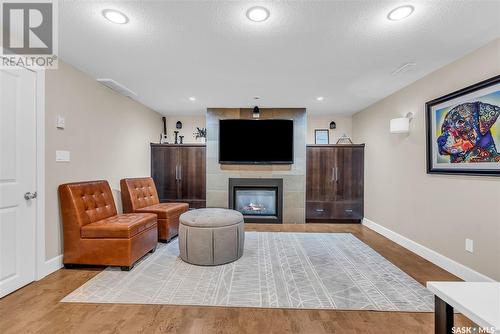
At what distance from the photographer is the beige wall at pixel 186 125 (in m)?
5.78

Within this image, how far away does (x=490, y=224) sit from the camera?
7.52 ft

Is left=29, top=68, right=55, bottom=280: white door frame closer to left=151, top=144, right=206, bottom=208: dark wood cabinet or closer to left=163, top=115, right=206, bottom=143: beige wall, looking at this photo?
left=151, top=144, right=206, bottom=208: dark wood cabinet

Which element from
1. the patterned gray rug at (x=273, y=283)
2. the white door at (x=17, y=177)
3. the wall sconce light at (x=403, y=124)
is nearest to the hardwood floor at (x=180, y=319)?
the patterned gray rug at (x=273, y=283)

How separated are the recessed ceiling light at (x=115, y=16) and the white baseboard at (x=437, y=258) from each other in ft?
13.3

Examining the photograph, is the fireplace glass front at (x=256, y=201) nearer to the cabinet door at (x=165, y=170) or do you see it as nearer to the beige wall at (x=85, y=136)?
the cabinet door at (x=165, y=170)

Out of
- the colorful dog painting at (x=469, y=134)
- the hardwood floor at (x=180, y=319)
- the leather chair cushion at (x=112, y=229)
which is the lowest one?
the hardwood floor at (x=180, y=319)

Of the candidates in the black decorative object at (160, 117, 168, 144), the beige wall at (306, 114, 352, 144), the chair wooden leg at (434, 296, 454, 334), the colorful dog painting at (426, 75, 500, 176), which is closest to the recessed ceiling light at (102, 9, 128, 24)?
the chair wooden leg at (434, 296, 454, 334)

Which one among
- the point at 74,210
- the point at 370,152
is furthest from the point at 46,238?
the point at 370,152

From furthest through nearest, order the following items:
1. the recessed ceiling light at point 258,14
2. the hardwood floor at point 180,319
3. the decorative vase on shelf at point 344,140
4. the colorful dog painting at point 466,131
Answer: the decorative vase on shelf at point 344,140, the colorful dog painting at point 466,131, the recessed ceiling light at point 258,14, the hardwood floor at point 180,319

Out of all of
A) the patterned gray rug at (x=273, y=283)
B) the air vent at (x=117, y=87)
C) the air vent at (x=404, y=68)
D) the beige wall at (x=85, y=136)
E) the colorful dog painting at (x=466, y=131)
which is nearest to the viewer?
the patterned gray rug at (x=273, y=283)

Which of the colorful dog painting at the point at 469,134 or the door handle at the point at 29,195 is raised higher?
the colorful dog painting at the point at 469,134

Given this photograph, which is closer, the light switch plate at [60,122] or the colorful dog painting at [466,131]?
the colorful dog painting at [466,131]

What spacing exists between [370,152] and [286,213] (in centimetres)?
209

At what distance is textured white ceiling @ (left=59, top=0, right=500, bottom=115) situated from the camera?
1846mm
